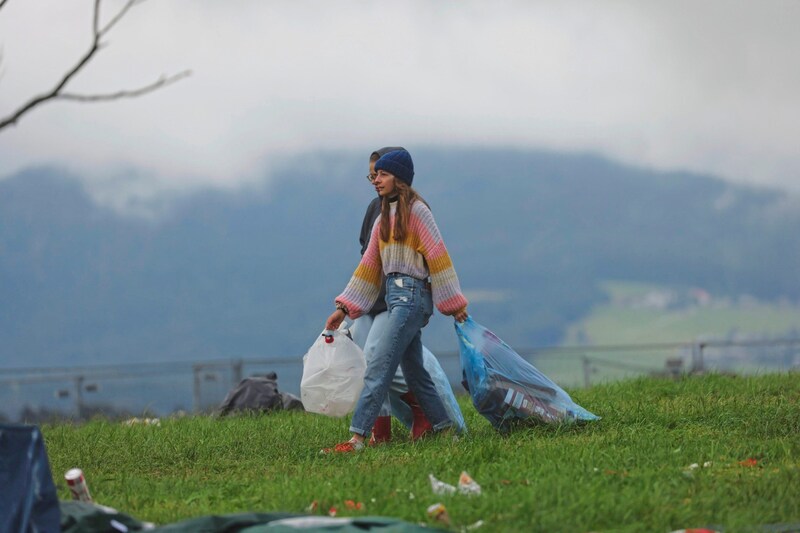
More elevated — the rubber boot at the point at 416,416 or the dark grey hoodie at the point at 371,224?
the dark grey hoodie at the point at 371,224

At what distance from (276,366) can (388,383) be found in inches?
357

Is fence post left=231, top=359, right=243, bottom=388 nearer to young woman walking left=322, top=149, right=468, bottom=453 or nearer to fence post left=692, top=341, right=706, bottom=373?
fence post left=692, top=341, right=706, bottom=373

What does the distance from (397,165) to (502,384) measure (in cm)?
155

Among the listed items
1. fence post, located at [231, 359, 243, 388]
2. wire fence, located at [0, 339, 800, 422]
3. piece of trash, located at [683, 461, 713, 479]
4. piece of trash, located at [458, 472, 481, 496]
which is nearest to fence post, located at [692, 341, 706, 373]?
wire fence, located at [0, 339, 800, 422]

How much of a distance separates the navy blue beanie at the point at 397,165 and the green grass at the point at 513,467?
170 cm

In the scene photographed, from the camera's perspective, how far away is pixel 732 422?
8.20 meters

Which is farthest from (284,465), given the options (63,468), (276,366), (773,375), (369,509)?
(276,366)

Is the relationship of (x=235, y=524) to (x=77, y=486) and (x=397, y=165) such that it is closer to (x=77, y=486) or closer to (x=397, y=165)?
(x=77, y=486)

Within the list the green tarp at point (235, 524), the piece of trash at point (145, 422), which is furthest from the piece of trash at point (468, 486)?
the piece of trash at point (145, 422)

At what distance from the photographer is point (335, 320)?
27.0 feet

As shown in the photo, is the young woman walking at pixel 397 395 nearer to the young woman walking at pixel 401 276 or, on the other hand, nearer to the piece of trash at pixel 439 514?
the young woman walking at pixel 401 276

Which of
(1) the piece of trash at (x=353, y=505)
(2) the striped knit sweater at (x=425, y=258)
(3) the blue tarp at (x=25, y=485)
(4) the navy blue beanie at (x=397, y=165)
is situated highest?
(4) the navy blue beanie at (x=397, y=165)

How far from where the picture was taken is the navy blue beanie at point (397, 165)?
7.89 metres

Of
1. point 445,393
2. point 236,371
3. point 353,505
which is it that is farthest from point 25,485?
point 236,371
